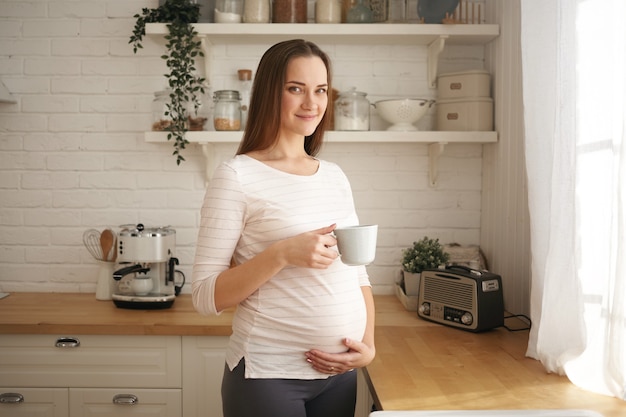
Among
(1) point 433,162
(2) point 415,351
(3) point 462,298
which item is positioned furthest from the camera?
(1) point 433,162

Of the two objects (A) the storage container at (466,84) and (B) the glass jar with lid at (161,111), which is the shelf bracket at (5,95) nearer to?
Answer: (B) the glass jar with lid at (161,111)

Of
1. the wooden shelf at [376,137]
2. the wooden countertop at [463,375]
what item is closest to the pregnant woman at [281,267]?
the wooden countertop at [463,375]

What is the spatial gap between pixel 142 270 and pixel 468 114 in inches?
57.0

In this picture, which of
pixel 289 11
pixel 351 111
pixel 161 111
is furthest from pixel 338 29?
pixel 161 111

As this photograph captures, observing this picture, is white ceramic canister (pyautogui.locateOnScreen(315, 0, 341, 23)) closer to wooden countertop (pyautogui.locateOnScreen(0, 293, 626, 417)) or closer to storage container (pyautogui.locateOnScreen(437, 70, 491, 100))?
storage container (pyautogui.locateOnScreen(437, 70, 491, 100))

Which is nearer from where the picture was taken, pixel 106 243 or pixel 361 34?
pixel 361 34

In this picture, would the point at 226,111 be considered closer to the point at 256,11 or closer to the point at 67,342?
the point at 256,11

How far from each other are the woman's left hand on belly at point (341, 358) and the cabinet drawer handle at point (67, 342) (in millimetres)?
1202

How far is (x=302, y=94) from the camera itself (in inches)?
59.1

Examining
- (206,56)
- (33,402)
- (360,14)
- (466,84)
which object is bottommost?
(33,402)

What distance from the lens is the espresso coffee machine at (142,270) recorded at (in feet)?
8.24

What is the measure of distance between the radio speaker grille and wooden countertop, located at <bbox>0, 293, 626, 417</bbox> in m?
0.09

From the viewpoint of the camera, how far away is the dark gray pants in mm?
1409

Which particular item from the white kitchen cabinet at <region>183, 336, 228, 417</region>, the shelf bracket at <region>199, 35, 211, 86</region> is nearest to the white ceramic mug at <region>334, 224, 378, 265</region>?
the white kitchen cabinet at <region>183, 336, 228, 417</region>
